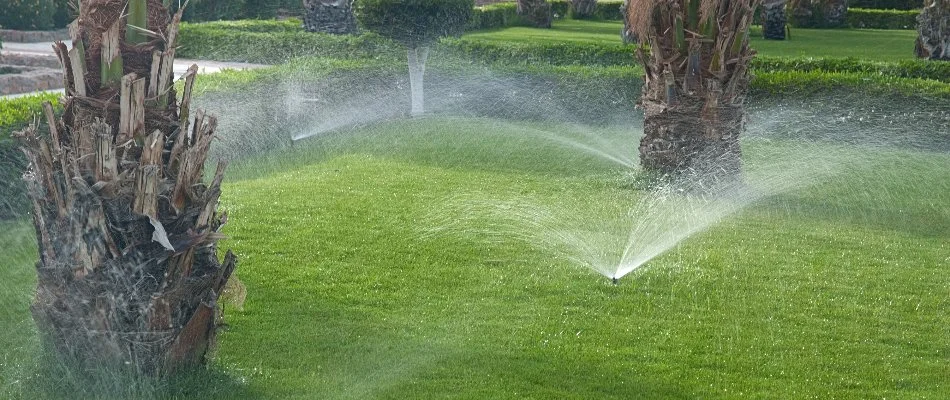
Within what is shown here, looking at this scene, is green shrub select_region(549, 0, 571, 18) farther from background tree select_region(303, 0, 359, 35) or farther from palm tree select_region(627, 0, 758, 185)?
palm tree select_region(627, 0, 758, 185)

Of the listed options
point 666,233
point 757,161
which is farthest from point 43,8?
point 666,233

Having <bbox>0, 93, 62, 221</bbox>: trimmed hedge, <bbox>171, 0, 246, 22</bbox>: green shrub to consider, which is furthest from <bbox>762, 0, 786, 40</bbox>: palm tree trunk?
<bbox>0, 93, 62, 221</bbox>: trimmed hedge

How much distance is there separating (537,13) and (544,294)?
20.9 meters

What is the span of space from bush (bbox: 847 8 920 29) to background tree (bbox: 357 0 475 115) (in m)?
15.8

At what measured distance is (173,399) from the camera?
439cm

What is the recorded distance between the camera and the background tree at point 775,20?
21969 mm

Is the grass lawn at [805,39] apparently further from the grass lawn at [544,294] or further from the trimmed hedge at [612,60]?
the grass lawn at [544,294]

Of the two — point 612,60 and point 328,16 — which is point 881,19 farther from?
point 328,16

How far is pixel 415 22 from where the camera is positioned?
12648mm

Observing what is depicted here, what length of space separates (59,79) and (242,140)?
5.63 metres

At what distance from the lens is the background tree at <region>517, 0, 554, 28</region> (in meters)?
26.1

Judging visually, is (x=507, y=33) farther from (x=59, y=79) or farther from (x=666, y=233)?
(x=666, y=233)

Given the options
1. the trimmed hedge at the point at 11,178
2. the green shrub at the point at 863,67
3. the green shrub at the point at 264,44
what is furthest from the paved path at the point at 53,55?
the trimmed hedge at the point at 11,178

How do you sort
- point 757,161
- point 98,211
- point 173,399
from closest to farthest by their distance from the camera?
1. point 98,211
2. point 173,399
3. point 757,161
